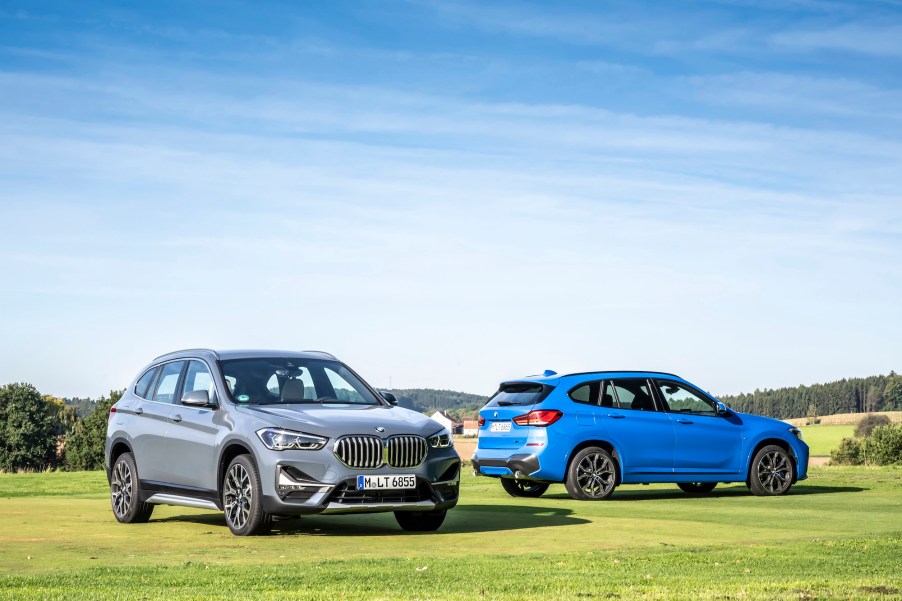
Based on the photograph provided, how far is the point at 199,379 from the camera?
13336 mm

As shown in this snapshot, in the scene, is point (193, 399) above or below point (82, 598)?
above

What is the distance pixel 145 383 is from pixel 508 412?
220 inches

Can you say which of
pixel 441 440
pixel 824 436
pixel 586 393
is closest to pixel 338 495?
pixel 441 440

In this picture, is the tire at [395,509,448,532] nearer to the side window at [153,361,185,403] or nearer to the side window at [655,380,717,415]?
the side window at [153,361,185,403]

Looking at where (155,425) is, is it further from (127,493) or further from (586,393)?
(586,393)

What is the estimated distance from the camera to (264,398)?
12.7 meters

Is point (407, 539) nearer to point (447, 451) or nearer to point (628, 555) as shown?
point (447, 451)

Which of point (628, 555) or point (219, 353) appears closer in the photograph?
point (628, 555)

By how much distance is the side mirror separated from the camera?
12.6 metres

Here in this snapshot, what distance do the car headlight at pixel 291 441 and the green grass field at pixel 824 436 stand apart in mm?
77223

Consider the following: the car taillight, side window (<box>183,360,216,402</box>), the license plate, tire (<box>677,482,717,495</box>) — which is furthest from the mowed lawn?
tire (<box>677,482,717,495</box>)

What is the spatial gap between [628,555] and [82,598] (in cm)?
469

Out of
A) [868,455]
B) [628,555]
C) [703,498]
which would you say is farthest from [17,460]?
[628,555]

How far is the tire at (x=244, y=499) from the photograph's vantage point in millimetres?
11836
